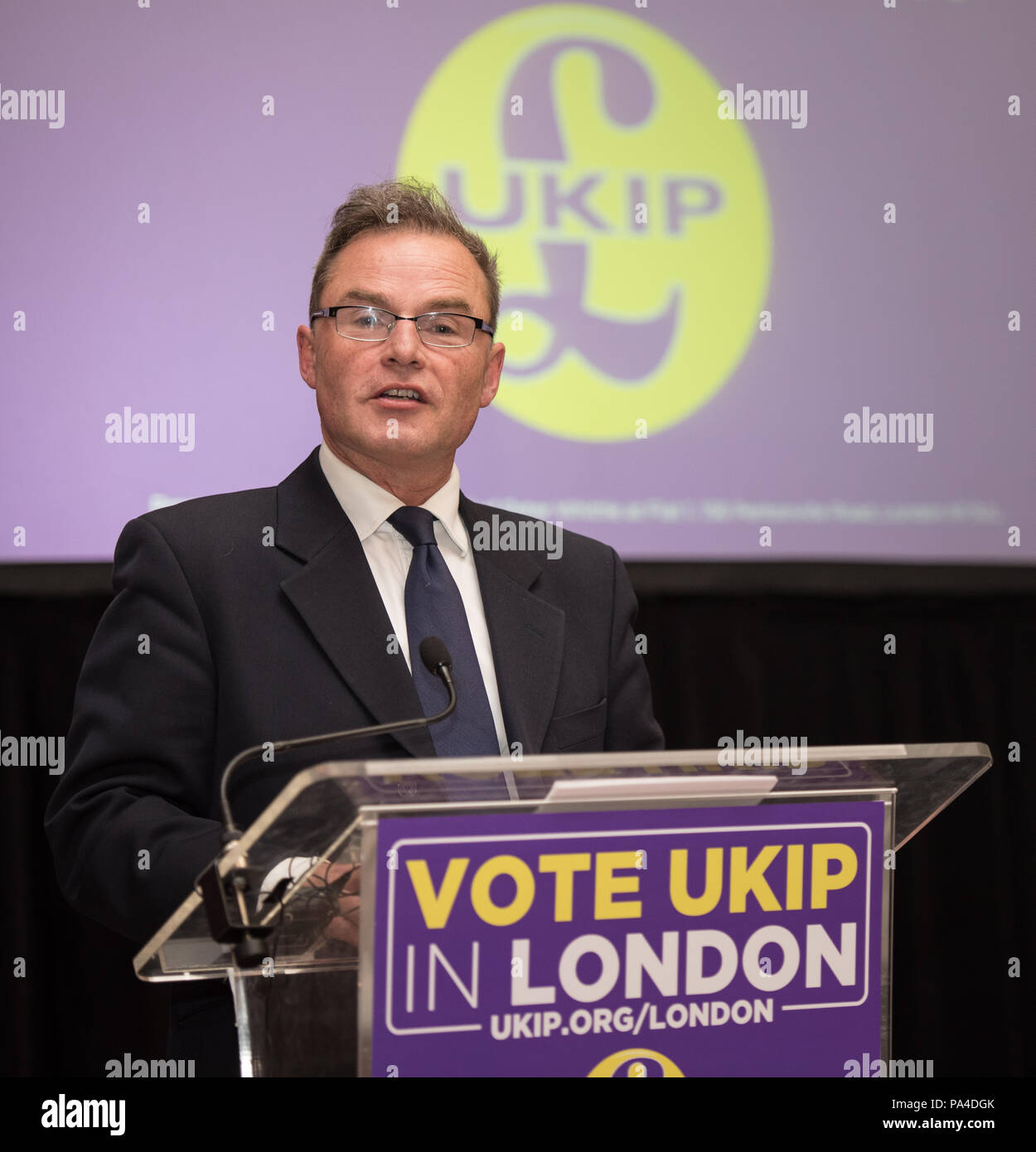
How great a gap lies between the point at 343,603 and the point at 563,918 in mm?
822

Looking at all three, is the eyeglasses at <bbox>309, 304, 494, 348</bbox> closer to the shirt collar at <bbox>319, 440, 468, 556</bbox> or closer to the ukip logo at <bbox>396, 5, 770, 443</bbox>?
the shirt collar at <bbox>319, 440, 468, 556</bbox>

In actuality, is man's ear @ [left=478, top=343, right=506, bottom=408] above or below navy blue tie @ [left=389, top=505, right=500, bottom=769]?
above

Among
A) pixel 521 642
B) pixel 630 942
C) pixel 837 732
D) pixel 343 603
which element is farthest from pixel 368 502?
pixel 837 732

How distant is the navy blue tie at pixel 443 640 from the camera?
74.8 inches

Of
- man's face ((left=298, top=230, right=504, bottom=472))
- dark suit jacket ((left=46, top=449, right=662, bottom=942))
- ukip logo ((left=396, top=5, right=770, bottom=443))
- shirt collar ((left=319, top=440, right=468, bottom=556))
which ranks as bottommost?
dark suit jacket ((left=46, top=449, right=662, bottom=942))

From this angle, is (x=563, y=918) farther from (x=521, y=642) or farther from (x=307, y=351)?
(x=307, y=351)

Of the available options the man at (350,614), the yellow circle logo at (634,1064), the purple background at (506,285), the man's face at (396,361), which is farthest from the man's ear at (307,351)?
the yellow circle logo at (634,1064)

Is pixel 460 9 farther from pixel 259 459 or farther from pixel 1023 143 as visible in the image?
pixel 1023 143

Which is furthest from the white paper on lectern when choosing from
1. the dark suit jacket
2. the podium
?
the dark suit jacket

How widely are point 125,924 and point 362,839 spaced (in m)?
0.60

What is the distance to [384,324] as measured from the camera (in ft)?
6.77

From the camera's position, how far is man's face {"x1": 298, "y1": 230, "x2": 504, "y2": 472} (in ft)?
6.72

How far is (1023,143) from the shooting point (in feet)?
10.9
